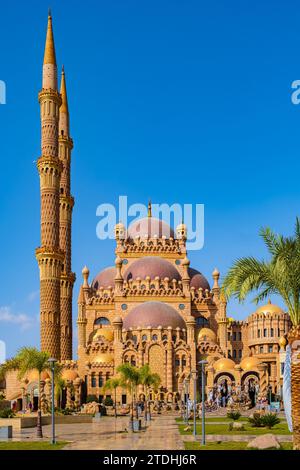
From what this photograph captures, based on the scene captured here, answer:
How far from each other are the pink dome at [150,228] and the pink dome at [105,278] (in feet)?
17.2

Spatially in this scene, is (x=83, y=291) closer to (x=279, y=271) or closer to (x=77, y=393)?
(x=77, y=393)

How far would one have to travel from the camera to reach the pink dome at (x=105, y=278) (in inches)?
3669

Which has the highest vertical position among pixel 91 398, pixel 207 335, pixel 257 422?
pixel 207 335

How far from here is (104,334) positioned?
8500 cm

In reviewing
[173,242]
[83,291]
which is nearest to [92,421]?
[83,291]

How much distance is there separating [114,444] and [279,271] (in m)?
10.1

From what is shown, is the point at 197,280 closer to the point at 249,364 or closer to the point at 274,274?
the point at 249,364

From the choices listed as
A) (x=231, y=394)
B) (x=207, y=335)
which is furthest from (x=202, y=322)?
(x=231, y=394)

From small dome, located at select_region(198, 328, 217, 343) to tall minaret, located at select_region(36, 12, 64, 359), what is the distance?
16.5 metres

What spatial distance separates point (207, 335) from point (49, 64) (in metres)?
33.6

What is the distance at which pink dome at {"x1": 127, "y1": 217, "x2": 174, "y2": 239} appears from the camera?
315 feet

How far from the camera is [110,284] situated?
93000 millimetres

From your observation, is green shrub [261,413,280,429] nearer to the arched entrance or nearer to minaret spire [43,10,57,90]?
the arched entrance

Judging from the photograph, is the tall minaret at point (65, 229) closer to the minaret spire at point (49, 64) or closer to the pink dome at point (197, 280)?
the minaret spire at point (49, 64)
